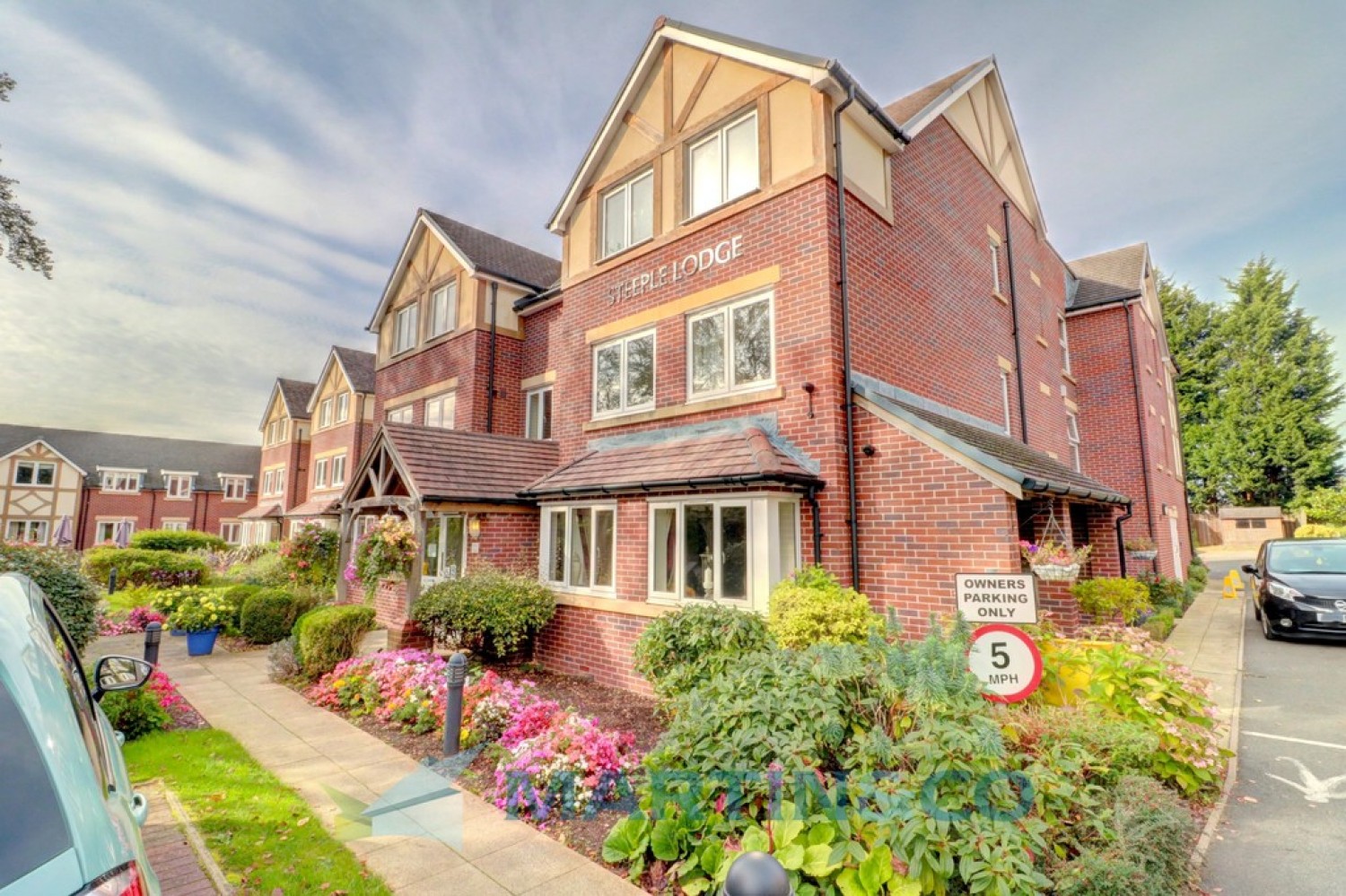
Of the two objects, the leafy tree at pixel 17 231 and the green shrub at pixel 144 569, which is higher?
the leafy tree at pixel 17 231

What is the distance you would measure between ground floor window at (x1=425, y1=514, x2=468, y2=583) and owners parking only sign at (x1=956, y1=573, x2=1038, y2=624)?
9782 mm

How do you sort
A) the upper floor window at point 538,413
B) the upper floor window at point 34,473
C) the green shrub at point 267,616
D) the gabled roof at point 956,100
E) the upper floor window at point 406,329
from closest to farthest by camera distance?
the gabled roof at point 956,100 → the green shrub at point 267,616 → the upper floor window at point 538,413 → the upper floor window at point 406,329 → the upper floor window at point 34,473

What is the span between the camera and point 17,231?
364 inches

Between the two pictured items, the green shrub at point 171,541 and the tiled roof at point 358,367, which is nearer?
the tiled roof at point 358,367

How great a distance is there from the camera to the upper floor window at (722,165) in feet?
32.8

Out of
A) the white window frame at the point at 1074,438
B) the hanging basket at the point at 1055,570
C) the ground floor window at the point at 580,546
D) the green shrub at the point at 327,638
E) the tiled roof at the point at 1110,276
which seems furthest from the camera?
the tiled roof at the point at 1110,276

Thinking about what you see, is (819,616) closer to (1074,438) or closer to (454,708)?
(454,708)

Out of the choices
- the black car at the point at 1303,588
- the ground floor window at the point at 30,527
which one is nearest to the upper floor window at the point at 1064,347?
the black car at the point at 1303,588

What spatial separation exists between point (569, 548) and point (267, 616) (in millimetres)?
7885

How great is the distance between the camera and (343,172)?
34.1 feet

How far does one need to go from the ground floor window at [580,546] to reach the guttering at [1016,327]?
1009 cm

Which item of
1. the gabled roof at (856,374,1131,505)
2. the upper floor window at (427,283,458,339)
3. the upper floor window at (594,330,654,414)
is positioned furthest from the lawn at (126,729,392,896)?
the upper floor window at (427,283,458,339)

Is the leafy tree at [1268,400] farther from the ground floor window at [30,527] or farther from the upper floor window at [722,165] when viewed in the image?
the ground floor window at [30,527]

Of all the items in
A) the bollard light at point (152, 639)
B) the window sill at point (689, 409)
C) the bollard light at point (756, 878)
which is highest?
the window sill at point (689, 409)
